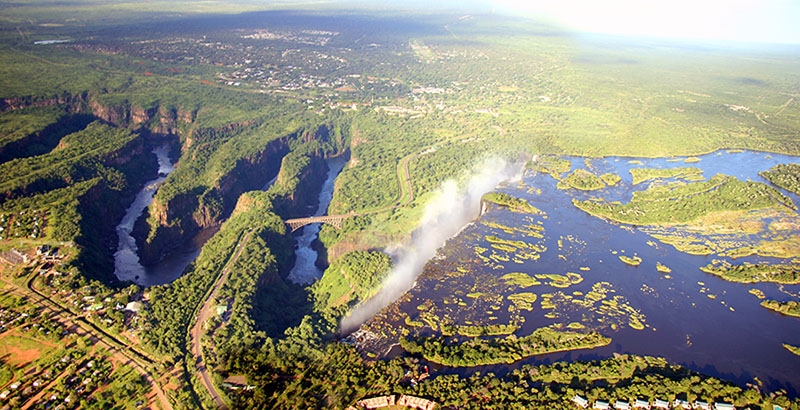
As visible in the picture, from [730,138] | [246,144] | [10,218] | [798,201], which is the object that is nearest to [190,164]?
[246,144]

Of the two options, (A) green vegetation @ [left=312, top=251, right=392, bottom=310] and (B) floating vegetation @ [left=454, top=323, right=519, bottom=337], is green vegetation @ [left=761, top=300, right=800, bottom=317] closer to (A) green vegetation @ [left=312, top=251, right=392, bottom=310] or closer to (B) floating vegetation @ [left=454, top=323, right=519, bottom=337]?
(B) floating vegetation @ [left=454, top=323, right=519, bottom=337]

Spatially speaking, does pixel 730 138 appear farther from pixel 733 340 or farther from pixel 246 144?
pixel 246 144

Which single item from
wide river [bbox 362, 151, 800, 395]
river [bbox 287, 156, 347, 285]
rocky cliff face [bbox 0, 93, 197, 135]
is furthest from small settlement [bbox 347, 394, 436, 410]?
rocky cliff face [bbox 0, 93, 197, 135]

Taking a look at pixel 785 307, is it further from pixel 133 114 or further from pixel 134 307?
pixel 133 114

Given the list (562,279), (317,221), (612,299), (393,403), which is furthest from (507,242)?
(393,403)

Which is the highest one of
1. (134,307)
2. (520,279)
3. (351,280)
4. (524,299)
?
(134,307)

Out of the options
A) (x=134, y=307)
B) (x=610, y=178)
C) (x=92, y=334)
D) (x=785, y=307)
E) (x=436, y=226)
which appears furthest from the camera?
(x=610, y=178)
